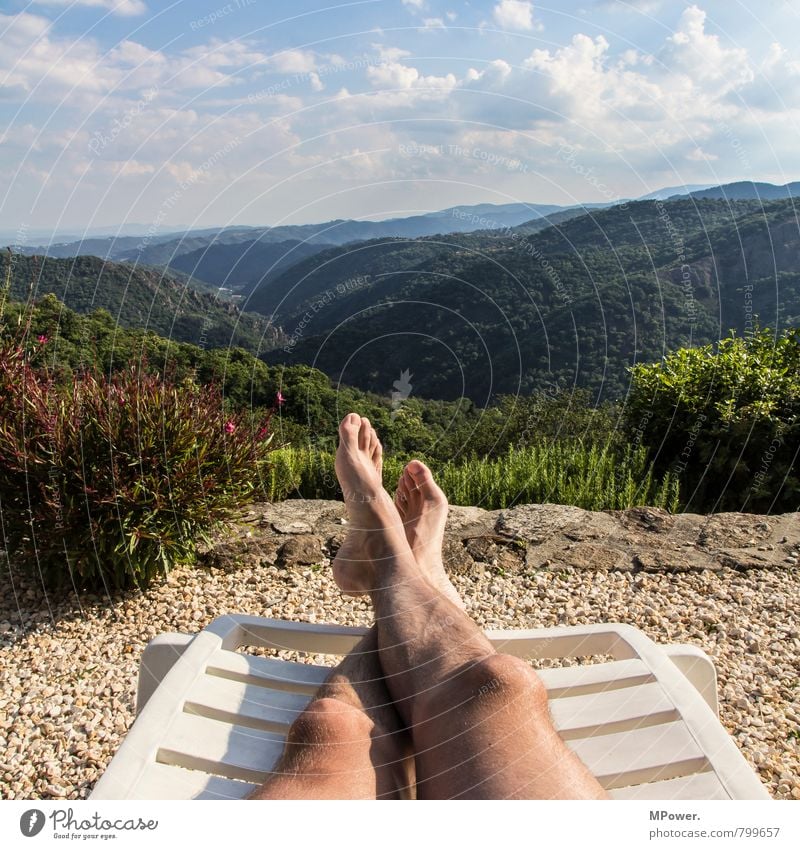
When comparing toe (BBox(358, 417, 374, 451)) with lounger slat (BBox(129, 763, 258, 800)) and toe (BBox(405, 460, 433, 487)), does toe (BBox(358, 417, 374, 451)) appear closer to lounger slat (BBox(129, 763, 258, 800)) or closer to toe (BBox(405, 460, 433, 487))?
toe (BBox(405, 460, 433, 487))

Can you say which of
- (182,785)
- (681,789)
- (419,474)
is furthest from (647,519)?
(182,785)

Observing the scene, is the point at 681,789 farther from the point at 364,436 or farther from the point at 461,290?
the point at 461,290

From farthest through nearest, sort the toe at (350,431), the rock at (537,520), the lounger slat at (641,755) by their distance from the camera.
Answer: the rock at (537,520)
the toe at (350,431)
the lounger slat at (641,755)

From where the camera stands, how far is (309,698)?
1.96 m

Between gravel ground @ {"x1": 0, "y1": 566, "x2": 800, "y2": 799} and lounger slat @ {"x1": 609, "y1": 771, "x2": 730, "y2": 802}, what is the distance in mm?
700

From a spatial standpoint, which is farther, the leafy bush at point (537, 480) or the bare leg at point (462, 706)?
the leafy bush at point (537, 480)

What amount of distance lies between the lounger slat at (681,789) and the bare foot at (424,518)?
33.2 inches

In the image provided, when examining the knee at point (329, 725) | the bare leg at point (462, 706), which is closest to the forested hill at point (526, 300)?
the bare leg at point (462, 706)

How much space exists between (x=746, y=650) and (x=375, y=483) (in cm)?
156

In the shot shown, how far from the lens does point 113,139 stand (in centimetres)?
249

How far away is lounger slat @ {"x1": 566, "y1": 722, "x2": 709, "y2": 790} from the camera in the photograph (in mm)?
1630

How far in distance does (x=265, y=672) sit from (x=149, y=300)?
203 inches

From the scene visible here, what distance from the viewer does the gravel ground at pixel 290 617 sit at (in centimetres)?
226
